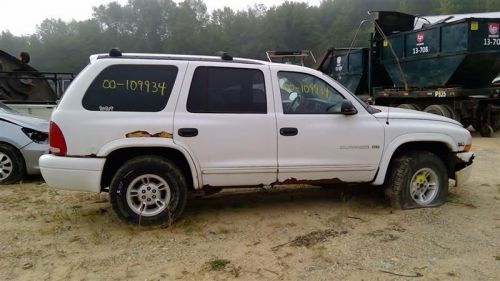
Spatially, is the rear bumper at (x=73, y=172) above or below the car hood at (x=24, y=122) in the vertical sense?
below

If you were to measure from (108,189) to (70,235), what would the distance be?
0.59 metres

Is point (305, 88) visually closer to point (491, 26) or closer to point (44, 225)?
point (44, 225)

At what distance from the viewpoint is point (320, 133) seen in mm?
→ 5156

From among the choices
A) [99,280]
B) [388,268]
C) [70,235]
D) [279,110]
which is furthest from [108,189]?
[388,268]

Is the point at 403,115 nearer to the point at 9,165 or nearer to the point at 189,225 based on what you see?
the point at 189,225

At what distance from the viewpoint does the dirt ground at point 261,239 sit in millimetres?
3932

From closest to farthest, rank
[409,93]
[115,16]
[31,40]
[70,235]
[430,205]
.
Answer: [70,235] < [430,205] < [409,93] < [31,40] < [115,16]

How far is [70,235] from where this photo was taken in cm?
477

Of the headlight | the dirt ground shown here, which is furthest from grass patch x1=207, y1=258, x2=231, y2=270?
the headlight

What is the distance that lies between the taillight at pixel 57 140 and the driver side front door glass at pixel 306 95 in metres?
2.24

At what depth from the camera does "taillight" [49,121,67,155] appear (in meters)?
4.66

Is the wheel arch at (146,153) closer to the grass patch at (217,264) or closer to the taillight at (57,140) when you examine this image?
the taillight at (57,140)

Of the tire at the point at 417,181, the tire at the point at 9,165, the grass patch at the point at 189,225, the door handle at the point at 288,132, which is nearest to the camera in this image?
the grass patch at the point at 189,225

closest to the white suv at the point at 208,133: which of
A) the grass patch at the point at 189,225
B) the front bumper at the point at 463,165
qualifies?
the grass patch at the point at 189,225
